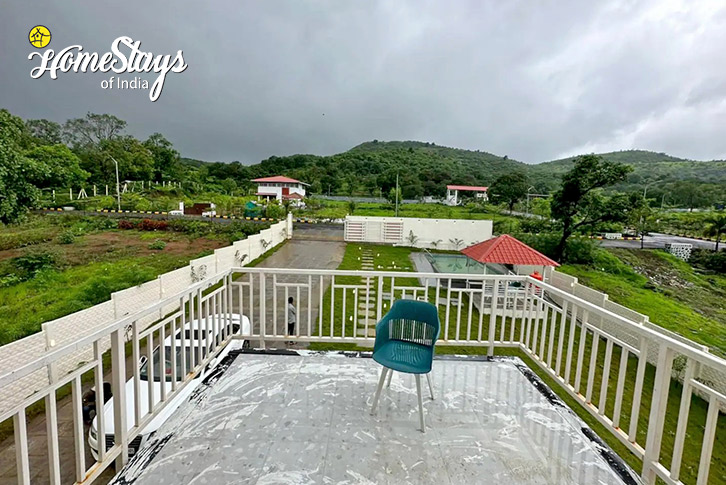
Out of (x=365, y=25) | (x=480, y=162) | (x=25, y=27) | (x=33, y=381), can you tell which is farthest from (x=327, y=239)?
(x=480, y=162)

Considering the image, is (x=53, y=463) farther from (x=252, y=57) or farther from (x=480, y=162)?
(x=480, y=162)

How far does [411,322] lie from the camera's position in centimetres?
214

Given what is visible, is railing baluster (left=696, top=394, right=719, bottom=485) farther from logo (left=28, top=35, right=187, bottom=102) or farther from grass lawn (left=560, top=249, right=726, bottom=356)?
logo (left=28, top=35, right=187, bottom=102)

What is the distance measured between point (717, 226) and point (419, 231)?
17367 mm

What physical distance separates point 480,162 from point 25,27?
1858 inches

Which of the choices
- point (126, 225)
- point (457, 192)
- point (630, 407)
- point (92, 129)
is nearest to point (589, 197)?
point (630, 407)

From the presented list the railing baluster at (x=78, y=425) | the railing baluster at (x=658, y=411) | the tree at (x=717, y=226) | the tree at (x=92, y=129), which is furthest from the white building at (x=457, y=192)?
the tree at (x=92, y=129)

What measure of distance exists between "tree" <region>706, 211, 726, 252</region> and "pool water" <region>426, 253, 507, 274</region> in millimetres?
16746

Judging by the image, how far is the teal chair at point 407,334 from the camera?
6.52 feet

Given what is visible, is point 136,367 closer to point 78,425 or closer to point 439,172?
point 78,425

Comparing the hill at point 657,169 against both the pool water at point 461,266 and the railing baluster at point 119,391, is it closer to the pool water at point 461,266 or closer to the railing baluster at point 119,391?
the pool water at point 461,266

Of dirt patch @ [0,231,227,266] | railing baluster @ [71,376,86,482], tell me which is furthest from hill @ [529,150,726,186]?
railing baluster @ [71,376,86,482]

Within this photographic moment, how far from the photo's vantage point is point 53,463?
44.3 inches

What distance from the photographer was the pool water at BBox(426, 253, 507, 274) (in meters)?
11.3
